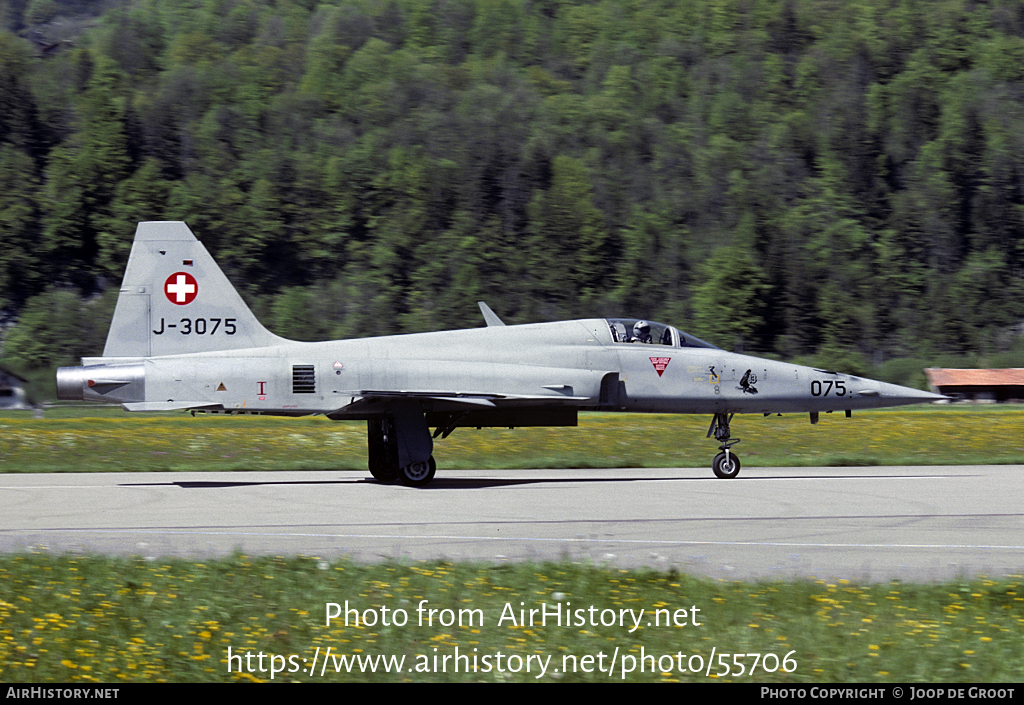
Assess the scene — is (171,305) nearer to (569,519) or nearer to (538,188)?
(569,519)

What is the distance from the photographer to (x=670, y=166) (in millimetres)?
108062

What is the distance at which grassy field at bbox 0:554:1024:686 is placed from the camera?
6.11 meters

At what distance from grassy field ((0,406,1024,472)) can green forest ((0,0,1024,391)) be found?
156 feet

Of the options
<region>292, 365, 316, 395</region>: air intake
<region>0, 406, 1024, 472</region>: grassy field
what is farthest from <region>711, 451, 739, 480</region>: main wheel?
<region>292, 365, 316, 395</region>: air intake

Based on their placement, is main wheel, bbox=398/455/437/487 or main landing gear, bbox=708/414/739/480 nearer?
main wheel, bbox=398/455/437/487

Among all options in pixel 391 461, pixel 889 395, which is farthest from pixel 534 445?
pixel 889 395

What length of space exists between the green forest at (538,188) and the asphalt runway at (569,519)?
55.5 meters

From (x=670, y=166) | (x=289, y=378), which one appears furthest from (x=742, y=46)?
(x=289, y=378)

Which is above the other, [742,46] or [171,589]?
[742,46]

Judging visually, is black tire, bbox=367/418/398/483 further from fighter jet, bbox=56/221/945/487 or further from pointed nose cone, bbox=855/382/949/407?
pointed nose cone, bbox=855/382/949/407

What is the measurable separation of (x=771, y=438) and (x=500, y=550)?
15.1m

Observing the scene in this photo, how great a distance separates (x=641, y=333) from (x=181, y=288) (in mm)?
7571

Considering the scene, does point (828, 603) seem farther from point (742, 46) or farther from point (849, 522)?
point (742, 46)

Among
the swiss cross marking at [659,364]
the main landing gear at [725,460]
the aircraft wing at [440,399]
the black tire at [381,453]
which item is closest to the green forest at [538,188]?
the black tire at [381,453]
